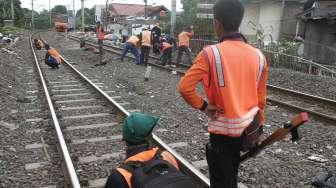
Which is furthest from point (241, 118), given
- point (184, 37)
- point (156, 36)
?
point (156, 36)

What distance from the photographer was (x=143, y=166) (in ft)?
9.16

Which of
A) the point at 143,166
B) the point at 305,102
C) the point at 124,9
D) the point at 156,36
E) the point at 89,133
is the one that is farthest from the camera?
the point at 124,9

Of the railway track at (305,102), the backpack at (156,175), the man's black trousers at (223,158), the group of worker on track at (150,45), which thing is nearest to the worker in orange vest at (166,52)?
the group of worker on track at (150,45)

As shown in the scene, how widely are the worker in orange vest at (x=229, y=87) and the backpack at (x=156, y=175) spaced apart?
1.84ft

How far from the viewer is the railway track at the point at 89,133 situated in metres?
5.70

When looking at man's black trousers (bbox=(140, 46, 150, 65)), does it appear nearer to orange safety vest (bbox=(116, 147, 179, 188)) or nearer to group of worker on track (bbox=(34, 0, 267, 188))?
group of worker on track (bbox=(34, 0, 267, 188))

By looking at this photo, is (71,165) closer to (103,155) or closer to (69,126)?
(103,155)

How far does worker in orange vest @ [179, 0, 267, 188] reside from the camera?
10.2ft

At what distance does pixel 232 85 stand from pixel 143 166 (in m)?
0.83

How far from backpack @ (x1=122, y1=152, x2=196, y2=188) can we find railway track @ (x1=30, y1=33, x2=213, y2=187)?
7.75ft

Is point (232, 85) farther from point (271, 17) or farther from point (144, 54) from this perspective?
point (271, 17)

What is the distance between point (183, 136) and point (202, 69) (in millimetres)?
4568

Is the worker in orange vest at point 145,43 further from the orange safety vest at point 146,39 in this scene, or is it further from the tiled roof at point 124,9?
the tiled roof at point 124,9

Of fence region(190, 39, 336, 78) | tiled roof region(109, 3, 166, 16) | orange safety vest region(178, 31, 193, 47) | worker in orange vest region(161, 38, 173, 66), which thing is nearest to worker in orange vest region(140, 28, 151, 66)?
worker in orange vest region(161, 38, 173, 66)
